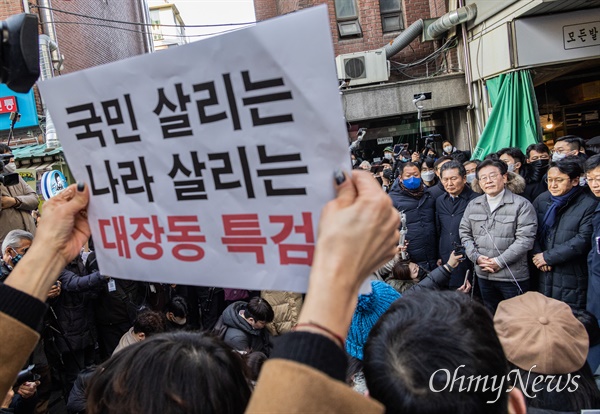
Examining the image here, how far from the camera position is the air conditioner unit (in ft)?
38.9

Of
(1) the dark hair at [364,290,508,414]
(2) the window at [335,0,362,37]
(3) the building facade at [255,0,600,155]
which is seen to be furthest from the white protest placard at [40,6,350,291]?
(2) the window at [335,0,362,37]

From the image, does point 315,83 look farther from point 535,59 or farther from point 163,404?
point 535,59

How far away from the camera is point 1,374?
3.46 feet

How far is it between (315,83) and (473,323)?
2.23 ft

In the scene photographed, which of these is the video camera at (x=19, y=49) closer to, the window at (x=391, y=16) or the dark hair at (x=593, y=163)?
the dark hair at (x=593, y=163)

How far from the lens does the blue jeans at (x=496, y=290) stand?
13.9ft

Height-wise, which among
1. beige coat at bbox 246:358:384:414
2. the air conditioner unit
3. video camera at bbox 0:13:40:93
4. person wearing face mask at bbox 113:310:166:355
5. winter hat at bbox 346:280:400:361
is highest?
the air conditioner unit

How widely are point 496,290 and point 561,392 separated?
110 inches

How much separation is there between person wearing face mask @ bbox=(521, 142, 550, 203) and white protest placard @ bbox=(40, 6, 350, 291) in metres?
4.61

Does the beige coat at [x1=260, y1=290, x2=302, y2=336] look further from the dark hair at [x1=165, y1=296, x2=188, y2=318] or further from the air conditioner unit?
the air conditioner unit

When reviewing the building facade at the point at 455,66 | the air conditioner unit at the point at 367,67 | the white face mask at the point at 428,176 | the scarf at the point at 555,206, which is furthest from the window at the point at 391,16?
the scarf at the point at 555,206

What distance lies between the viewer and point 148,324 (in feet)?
11.6

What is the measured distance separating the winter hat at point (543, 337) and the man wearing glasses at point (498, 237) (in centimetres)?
244

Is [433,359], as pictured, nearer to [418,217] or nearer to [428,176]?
[418,217]
